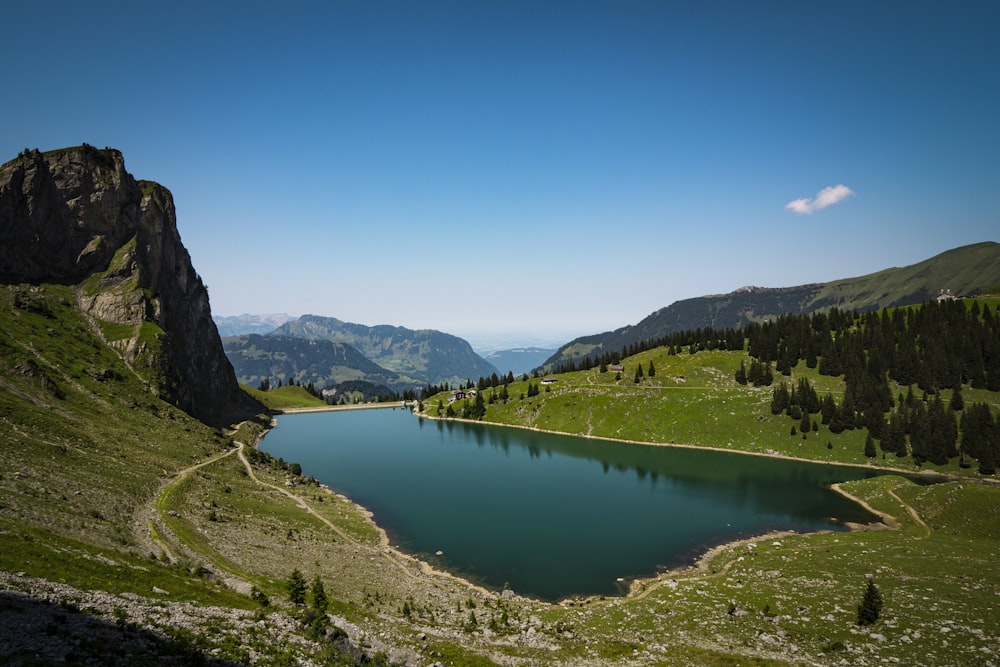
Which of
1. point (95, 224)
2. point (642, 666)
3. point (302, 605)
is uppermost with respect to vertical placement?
point (95, 224)

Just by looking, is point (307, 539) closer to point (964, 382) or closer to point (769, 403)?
point (769, 403)

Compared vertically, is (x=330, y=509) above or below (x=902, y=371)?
below

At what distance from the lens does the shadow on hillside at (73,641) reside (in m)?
16.7

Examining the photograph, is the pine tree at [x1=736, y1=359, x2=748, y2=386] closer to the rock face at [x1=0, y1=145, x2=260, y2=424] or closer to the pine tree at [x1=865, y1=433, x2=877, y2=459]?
the pine tree at [x1=865, y1=433, x2=877, y2=459]

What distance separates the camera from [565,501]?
83562 millimetres

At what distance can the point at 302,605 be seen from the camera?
33.1 meters

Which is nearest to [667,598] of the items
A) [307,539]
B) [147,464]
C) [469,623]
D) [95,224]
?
[469,623]

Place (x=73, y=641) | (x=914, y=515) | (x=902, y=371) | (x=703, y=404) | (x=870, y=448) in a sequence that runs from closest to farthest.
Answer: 1. (x=73, y=641)
2. (x=914, y=515)
3. (x=870, y=448)
4. (x=902, y=371)
5. (x=703, y=404)

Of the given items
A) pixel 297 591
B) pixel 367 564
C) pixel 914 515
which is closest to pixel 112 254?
pixel 367 564

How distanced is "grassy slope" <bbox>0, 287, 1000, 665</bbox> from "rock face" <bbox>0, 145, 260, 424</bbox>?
26.0 m

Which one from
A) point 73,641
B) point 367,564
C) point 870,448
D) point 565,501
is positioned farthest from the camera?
point 870,448

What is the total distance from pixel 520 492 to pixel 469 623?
53.1 metres

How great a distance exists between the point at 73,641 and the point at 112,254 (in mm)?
149715

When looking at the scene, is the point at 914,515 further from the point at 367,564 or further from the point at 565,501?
the point at 367,564
